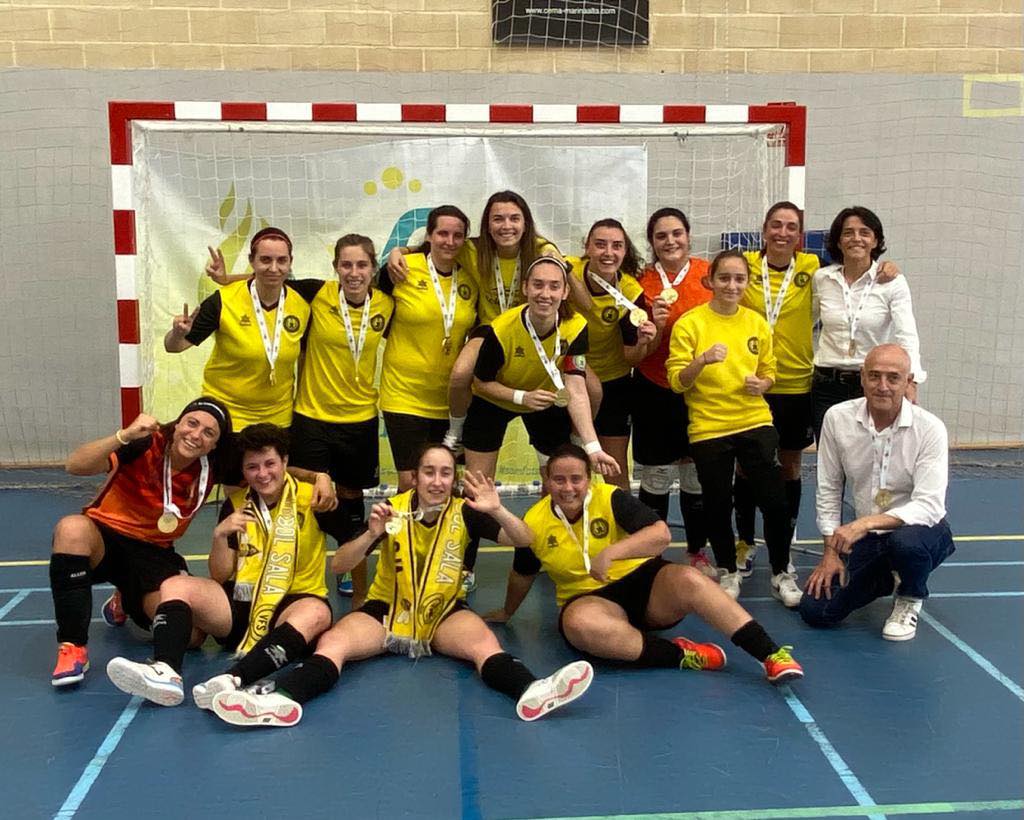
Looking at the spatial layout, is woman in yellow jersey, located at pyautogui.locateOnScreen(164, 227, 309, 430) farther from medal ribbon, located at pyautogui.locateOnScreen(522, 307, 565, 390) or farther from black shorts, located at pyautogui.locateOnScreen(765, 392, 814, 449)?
black shorts, located at pyautogui.locateOnScreen(765, 392, 814, 449)

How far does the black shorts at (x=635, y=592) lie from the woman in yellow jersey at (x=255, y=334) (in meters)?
1.67

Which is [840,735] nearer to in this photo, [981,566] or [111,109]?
[981,566]

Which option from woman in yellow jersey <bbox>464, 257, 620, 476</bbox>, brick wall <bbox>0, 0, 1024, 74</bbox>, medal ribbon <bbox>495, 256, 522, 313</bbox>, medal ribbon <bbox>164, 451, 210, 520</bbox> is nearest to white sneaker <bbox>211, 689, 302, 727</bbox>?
medal ribbon <bbox>164, 451, 210, 520</bbox>

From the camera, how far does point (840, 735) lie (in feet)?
10.3

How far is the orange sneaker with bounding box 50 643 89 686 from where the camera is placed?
140 inches

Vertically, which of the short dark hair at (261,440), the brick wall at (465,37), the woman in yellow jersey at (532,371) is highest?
the brick wall at (465,37)

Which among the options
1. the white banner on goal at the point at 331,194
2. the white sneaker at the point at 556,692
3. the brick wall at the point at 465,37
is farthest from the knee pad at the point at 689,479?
the brick wall at the point at 465,37

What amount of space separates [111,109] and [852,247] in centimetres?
379

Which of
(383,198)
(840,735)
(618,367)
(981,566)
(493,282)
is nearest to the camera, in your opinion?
(840,735)

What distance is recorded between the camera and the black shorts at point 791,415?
466 centimetres

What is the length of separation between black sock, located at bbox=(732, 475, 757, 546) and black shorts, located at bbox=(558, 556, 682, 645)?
995 mm

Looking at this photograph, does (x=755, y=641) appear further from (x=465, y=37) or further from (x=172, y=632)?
(x=465, y=37)

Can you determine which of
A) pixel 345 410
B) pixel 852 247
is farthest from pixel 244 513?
pixel 852 247

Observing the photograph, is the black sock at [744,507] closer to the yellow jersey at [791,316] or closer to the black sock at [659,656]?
the yellow jersey at [791,316]
